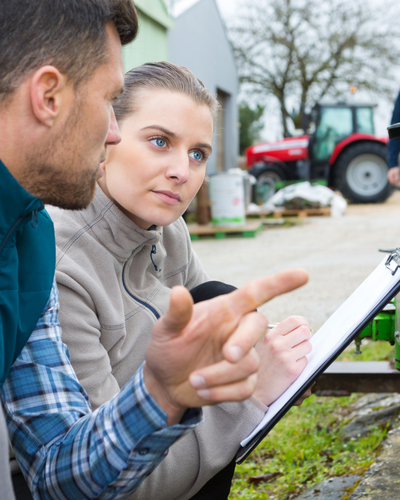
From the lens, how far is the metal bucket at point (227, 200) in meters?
7.60

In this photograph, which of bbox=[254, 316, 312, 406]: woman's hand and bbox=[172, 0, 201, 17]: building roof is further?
bbox=[172, 0, 201, 17]: building roof

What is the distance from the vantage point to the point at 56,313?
1022 mm

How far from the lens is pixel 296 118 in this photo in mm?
19609

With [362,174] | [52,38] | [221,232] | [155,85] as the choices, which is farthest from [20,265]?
[362,174]

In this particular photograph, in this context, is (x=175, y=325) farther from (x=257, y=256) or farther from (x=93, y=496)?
(x=257, y=256)

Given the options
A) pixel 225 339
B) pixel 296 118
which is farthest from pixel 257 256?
pixel 296 118

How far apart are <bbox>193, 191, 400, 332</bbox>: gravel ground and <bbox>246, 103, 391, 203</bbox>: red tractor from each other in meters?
2.38

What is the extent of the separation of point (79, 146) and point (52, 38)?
18cm

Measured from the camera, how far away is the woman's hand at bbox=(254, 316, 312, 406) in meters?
1.11

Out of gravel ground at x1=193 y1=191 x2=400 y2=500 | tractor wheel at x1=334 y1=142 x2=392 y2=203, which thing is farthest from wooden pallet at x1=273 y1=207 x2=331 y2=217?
tractor wheel at x1=334 y1=142 x2=392 y2=203

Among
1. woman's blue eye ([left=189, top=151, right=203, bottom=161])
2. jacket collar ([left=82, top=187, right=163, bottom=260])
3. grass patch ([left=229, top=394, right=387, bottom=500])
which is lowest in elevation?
grass patch ([left=229, top=394, right=387, bottom=500])

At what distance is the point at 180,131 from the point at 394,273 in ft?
1.97

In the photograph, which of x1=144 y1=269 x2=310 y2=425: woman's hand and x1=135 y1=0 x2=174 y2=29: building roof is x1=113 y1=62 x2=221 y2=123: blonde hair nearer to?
x1=144 y1=269 x2=310 y2=425: woman's hand

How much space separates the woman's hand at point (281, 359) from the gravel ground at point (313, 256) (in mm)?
2148
